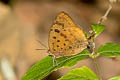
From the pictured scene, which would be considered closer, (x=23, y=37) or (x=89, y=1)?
(x=23, y=37)

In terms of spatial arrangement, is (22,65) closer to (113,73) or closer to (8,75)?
(8,75)

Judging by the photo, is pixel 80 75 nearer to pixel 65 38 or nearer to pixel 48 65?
pixel 48 65

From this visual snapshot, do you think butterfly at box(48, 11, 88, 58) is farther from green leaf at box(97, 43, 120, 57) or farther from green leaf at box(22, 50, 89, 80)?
green leaf at box(97, 43, 120, 57)

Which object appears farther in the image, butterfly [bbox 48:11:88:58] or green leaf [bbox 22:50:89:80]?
butterfly [bbox 48:11:88:58]

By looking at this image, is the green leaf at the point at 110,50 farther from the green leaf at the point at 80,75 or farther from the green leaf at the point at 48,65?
the green leaf at the point at 80,75

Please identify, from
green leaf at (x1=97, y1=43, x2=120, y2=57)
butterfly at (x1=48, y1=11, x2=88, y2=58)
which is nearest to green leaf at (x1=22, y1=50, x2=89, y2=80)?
butterfly at (x1=48, y1=11, x2=88, y2=58)

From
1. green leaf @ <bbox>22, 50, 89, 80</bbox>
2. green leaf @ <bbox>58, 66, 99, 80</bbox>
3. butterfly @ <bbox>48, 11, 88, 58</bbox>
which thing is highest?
butterfly @ <bbox>48, 11, 88, 58</bbox>

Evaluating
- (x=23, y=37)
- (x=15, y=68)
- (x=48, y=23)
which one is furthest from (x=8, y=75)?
(x=48, y=23)
